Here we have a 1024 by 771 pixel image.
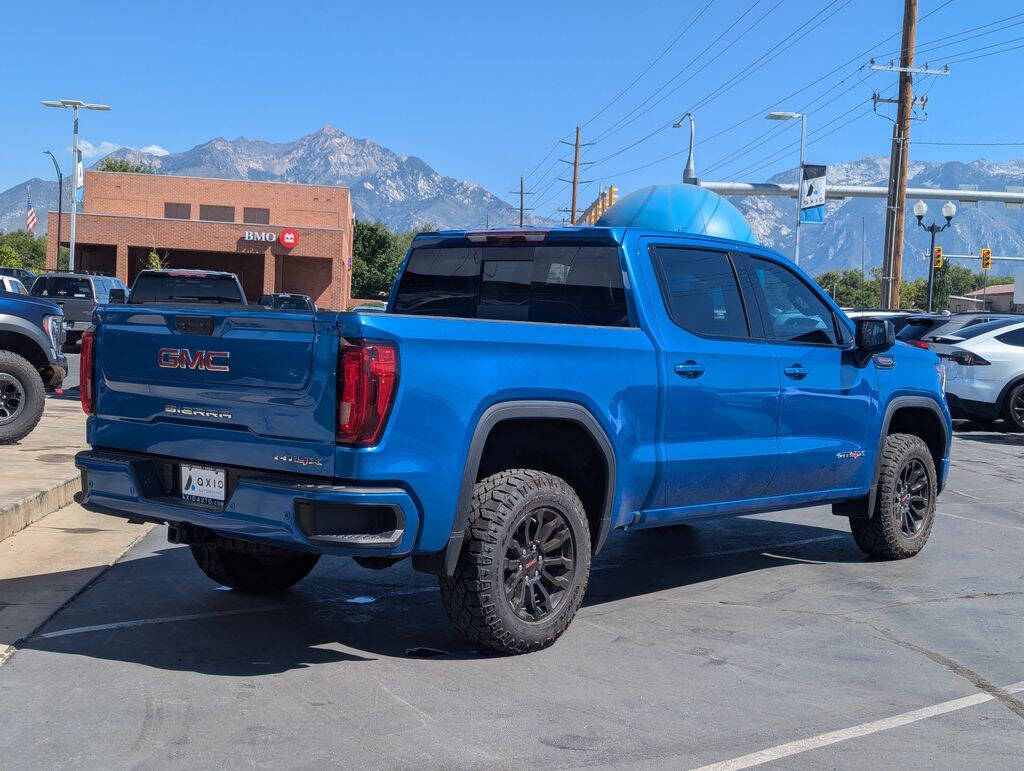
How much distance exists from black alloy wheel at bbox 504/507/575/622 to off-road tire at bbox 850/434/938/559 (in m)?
3.19

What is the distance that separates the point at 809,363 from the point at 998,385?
11.3 m

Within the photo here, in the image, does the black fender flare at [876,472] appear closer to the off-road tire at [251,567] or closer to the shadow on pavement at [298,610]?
the shadow on pavement at [298,610]

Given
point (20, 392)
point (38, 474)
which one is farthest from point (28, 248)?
point (38, 474)

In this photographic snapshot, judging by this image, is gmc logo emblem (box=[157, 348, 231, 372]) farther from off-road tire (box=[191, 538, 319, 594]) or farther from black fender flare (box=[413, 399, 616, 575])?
off-road tire (box=[191, 538, 319, 594])

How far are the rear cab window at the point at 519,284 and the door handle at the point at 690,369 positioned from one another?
0.38 metres

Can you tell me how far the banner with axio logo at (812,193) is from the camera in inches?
1561

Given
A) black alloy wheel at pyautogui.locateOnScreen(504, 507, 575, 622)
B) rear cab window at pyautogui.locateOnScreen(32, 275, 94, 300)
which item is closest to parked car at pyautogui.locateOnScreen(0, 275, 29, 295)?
rear cab window at pyautogui.locateOnScreen(32, 275, 94, 300)

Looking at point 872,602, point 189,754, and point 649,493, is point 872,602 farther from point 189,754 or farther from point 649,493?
point 189,754

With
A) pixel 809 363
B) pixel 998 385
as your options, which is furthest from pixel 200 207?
pixel 809 363

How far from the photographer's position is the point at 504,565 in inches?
210

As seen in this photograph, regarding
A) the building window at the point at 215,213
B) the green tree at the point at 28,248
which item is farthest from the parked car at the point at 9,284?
the green tree at the point at 28,248

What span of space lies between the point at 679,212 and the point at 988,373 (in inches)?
216

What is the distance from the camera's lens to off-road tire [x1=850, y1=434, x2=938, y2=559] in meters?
→ 7.96

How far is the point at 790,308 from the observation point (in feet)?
23.8
